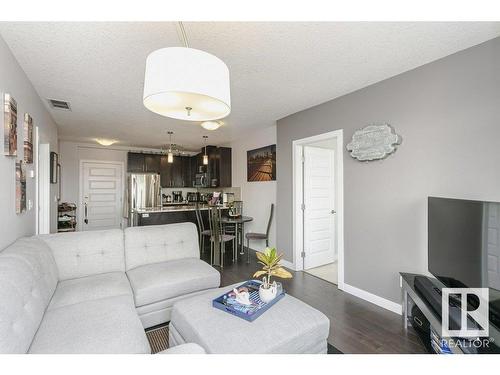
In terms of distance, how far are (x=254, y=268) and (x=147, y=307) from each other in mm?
2028

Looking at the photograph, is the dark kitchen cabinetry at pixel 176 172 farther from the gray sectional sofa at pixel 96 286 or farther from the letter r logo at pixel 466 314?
the letter r logo at pixel 466 314

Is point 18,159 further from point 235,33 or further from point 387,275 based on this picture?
point 387,275

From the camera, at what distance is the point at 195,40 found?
1868 millimetres

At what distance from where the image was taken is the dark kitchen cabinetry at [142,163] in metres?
6.48

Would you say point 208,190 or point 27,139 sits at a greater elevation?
point 27,139

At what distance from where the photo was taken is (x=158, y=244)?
277cm

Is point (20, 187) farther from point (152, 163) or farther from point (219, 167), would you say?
point (152, 163)

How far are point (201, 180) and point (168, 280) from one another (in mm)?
4466

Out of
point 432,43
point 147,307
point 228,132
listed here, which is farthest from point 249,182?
point 432,43

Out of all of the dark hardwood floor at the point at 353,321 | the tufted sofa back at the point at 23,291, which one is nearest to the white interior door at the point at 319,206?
the dark hardwood floor at the point at 353,321

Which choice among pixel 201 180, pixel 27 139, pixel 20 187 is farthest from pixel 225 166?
pixel 20 187

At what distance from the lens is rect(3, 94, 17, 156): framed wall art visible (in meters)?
1.75

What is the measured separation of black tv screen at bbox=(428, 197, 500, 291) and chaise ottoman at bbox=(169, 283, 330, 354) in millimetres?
1031

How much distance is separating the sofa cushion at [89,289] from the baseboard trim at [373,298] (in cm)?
248
